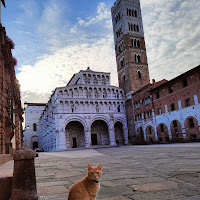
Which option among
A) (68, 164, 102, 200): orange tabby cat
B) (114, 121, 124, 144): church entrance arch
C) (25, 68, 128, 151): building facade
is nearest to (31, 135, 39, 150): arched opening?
(25, 68, 128, 151): building facade

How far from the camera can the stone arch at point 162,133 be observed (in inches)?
1187

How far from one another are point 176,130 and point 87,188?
27.9 m

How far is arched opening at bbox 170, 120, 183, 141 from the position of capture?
88.8 ft

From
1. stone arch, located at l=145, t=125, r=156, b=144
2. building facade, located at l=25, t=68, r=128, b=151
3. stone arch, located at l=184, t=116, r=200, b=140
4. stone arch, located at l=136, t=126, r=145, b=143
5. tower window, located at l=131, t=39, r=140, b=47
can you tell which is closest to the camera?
stone arch, located at l=184, t=116, r=200, b=140

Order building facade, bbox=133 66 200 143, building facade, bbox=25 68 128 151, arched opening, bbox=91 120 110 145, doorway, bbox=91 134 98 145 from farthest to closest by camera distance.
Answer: arched opening, bbox=91 120 110 145
doorway, bbox=91 134 98 145
building facade, bbox=25 68 128 151
building facade, bbox=133 66 200 143

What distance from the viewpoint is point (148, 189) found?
3740 millimetres

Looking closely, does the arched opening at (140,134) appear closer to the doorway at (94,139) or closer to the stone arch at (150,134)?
the stone arch at (150,134)

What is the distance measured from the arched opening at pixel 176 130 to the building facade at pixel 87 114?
13.0m

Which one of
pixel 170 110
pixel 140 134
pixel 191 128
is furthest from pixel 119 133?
pixel 191 128

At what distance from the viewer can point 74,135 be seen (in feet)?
126

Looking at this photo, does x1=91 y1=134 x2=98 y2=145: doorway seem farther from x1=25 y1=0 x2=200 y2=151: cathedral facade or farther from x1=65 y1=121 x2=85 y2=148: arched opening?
x1=65 y1=121 x2=85 y2=148: arched opening

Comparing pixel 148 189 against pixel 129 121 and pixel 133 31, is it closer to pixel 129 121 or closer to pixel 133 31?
pixel 129 121

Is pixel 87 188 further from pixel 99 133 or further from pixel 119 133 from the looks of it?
pixel 119 133

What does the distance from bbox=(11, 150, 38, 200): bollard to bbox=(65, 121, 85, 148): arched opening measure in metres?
35.4
